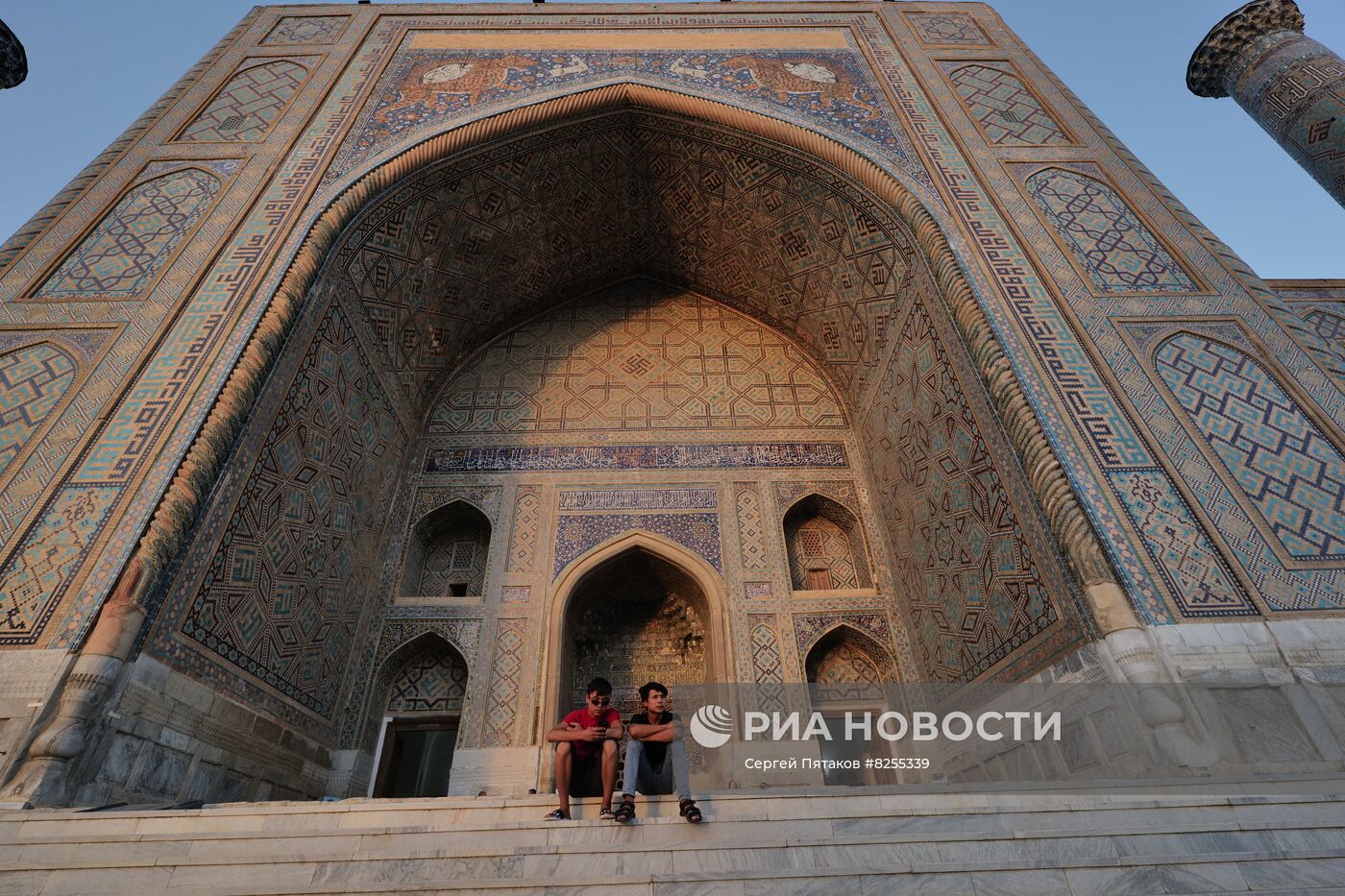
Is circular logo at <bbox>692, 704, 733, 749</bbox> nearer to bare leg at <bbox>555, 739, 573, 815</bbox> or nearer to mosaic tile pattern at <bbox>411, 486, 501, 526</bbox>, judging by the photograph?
mosaic tile pattern at <bbox>411, 486, 501, 526</bbox>

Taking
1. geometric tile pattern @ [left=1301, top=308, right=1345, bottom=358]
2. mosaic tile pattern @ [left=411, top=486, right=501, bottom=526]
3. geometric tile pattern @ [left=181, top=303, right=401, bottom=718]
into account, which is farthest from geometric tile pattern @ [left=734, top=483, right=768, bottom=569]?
geometric tile pattern @ [left=1301, top=308, right=1345, bottom=358]

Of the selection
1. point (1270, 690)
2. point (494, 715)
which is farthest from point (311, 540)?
point (1270, 690)

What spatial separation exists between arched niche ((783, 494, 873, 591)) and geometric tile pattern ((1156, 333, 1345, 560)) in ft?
7.95

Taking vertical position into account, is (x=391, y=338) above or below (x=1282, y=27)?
below

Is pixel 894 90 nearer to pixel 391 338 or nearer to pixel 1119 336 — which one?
pixel 1119 336

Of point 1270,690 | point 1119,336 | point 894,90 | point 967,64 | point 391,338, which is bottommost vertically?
point 1270,690

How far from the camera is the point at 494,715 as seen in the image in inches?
188

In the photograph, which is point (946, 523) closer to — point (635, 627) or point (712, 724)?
point (712, 724)

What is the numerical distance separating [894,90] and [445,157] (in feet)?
12.0

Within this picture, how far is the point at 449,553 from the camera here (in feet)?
19.2

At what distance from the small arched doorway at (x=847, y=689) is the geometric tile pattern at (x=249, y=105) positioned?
18.5 ft

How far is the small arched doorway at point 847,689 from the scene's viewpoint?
16.7 ft

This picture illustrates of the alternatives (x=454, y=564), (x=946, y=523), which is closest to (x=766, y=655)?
(x=946, y=523)

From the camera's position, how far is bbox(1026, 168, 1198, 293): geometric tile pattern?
4.39 metres
